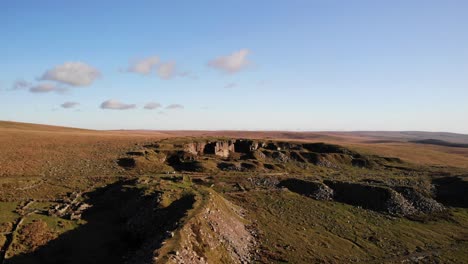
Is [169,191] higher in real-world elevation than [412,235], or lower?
higher

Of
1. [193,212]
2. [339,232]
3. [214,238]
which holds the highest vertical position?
[193,212]

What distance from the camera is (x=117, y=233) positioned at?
50.6 metres

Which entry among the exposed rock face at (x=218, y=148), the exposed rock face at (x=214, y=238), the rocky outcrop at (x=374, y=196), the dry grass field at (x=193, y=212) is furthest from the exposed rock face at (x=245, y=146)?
the exposed rock face at (x=214, y=238)

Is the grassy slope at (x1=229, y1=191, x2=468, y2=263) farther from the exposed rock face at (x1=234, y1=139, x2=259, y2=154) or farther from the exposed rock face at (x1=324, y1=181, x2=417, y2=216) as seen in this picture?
the exposed rock face at (x1=234, y1=139, x2=259, y2=154)

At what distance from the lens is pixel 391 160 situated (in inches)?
4560

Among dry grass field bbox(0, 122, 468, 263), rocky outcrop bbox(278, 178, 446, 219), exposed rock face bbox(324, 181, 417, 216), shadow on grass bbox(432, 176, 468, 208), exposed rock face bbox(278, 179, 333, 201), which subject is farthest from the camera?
shadow on grass bbox(432, 176, 468, 208)

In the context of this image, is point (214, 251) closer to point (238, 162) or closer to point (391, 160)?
point (238, 162)

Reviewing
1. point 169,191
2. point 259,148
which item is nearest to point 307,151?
point 259,148

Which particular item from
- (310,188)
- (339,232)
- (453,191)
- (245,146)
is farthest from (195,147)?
(453,191)

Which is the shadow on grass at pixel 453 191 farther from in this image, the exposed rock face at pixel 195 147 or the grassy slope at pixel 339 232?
the exposed rock face at pixel 195 147

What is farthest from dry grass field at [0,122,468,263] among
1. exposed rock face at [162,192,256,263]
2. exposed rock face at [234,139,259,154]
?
exposed rock face at [234,139,259,154]

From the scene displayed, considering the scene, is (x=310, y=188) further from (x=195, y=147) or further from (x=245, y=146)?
(x=245, y=146)

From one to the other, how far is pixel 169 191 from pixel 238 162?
3873cm

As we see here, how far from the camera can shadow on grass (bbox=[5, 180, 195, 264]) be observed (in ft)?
140
